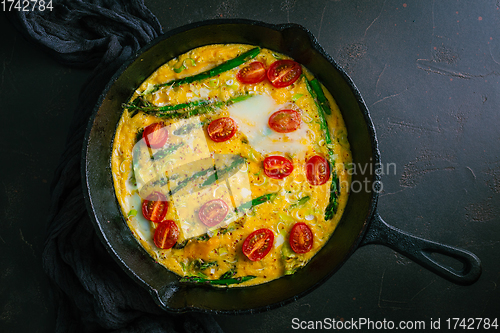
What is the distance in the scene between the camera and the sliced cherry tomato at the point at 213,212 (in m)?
2.41

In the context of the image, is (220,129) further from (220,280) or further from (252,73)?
(220,280)

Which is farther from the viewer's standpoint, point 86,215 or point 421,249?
point 86,215

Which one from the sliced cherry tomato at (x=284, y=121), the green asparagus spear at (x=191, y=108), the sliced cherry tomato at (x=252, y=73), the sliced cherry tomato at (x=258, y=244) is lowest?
the sliced cherry tomato at (x=258, y=244)

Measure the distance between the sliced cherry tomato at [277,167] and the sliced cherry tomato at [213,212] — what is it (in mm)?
391

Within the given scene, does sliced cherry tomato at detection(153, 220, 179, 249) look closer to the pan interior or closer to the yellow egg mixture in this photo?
the yellow egg mixture

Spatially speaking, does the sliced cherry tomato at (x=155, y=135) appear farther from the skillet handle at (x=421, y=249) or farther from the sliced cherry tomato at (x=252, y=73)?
the skillet handle at (x=421, y=249)

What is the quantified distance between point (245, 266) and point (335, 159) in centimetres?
103

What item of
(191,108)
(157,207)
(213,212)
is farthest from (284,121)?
(157,207)

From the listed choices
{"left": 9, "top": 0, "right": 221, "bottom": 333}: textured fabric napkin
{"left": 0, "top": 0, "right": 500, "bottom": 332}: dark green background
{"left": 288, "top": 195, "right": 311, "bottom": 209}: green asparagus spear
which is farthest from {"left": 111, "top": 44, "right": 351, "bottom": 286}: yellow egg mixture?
{"left": 0, "top": 0, "right": 500, "bottom": 332}: dark green background

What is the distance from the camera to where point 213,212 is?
241 centimetres

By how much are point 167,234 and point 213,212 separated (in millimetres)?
373

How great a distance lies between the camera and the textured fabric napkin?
2.56 meters

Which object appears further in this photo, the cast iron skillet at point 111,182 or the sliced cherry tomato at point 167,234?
the sliced cherry tomato at point 167,234

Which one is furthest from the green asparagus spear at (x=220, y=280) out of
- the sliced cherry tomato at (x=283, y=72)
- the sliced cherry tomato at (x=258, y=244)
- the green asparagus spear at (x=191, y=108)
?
the sliced cherry tomato at (x=283, y=72)
